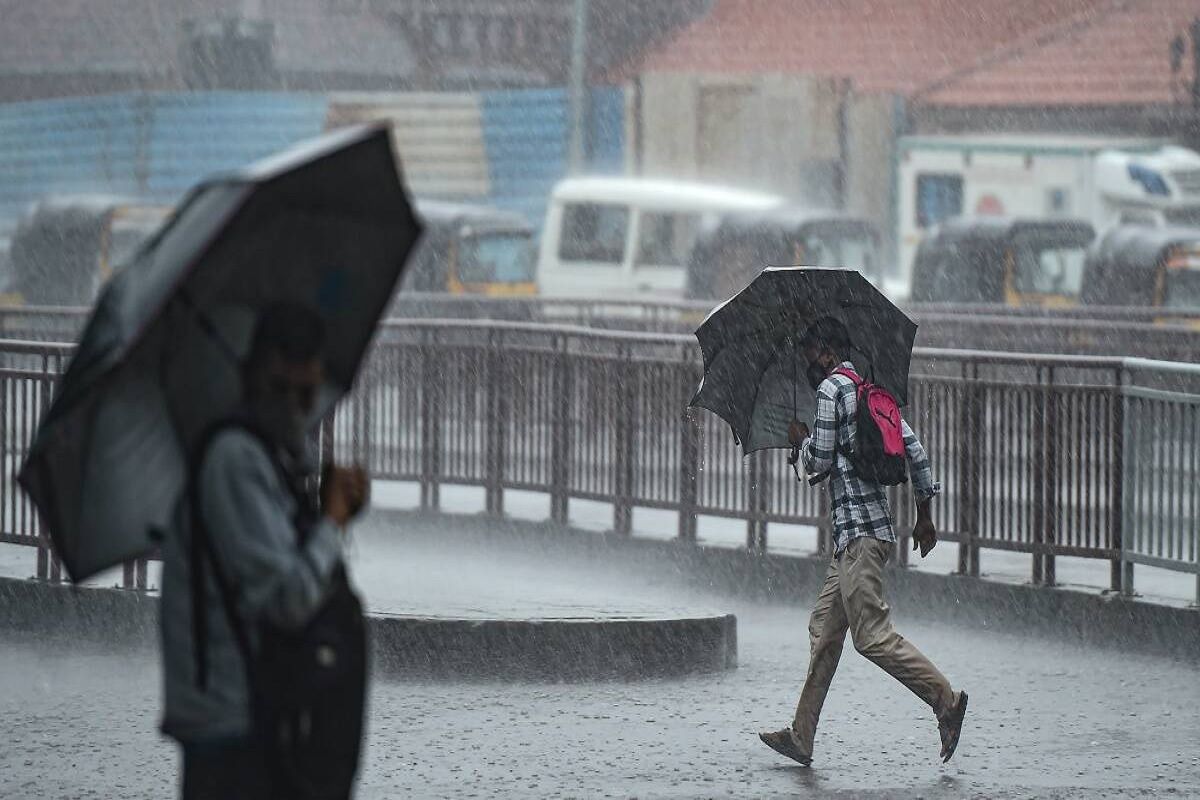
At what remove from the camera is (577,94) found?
38.9 metres

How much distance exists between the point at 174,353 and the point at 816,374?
394 cm

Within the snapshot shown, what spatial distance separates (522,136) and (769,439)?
3348cm

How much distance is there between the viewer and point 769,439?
8.47 metres

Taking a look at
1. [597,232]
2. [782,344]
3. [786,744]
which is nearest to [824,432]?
[782,344]

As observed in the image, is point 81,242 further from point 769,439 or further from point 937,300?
point 769,439

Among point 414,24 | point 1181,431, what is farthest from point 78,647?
point 414,24

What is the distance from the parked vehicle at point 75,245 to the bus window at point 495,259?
4.60m

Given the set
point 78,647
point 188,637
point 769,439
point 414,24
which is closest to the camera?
point 188,637

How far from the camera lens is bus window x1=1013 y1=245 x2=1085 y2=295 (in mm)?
28484

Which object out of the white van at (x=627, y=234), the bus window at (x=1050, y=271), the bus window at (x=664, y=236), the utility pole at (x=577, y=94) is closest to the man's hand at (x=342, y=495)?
the bus window at (x=1050, y=271)

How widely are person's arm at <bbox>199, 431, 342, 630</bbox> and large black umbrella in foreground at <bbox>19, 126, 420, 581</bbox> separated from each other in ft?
0.79

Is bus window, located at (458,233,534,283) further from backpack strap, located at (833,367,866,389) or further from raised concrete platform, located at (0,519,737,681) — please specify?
backpack strap, located at (833,367,866,389)

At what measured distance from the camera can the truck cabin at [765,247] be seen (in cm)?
2862

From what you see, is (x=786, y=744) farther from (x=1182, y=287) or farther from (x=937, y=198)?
(x=937, y=198)
